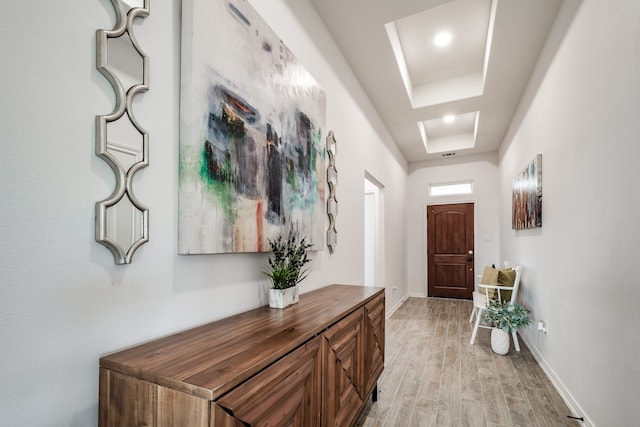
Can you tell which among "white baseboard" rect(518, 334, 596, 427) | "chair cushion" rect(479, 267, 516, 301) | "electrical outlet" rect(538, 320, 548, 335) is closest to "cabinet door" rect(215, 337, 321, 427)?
"white baseboard" rect(518, 334, 596, 427)

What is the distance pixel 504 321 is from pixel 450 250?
11.1 feet

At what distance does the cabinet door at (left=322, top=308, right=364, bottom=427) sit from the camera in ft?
4.56

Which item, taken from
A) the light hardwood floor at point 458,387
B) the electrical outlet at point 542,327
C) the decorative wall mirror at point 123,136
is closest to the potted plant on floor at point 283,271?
the decorative wall mirror at point 123,136

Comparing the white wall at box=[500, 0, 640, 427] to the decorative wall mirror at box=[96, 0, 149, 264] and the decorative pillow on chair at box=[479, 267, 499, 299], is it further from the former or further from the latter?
the decorative wall mirror at box=[96, 0, 149, 264]

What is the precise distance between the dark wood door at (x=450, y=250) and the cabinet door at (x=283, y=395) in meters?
5.81

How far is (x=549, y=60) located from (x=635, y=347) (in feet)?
8.18

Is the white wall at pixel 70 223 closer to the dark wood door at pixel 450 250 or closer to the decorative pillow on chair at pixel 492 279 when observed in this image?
the decorative pillow on chair at pixel 492 279

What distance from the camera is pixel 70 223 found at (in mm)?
856

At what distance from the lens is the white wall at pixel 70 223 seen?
752 mm

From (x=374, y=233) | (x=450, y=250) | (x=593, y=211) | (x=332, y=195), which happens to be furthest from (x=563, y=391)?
(x=450, y=250)

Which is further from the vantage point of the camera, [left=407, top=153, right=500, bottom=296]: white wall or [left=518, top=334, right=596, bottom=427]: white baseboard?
[left=407, top=153, right=500, bottom=296]: white wall

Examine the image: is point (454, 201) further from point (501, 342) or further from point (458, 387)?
point (458, 387)

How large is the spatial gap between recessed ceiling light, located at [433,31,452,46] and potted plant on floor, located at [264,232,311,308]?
9.13 ft

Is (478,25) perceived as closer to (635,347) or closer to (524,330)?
(635,347)
